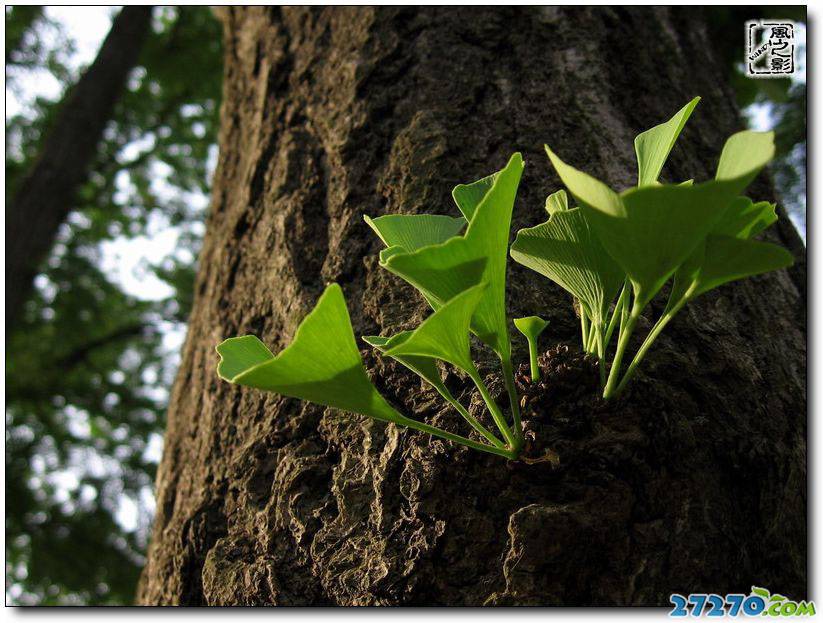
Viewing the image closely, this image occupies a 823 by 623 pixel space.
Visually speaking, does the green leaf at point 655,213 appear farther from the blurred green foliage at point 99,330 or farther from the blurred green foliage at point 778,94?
the blurred green foliage at point 99,330

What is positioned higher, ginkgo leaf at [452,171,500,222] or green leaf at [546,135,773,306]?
ginkgo leaf at [452,171,500,222]

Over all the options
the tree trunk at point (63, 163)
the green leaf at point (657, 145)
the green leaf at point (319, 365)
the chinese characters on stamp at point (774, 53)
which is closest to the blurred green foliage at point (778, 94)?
the chinese characters on stamp at point (774, 53)

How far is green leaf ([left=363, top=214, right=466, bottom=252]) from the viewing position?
1.84 feet

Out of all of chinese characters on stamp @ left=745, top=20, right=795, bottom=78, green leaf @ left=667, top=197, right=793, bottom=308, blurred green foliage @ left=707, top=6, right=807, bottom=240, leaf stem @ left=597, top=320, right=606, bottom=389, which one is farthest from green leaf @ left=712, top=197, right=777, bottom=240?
blurred green foliage @ left=707, top=6, right=807, bottom=240

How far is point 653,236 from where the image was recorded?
0.43 metres

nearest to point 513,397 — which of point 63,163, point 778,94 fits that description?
point 778,94

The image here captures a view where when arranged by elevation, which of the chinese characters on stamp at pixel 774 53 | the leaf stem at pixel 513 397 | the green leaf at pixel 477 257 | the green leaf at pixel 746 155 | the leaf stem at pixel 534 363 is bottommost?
the leaf stem at pixel 513 397

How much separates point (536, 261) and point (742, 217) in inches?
6.6

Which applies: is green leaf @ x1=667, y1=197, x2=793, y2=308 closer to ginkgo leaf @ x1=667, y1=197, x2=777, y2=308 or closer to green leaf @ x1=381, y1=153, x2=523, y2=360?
ginkgo leaf @ x1=667, y1=197, x2=777, y2=308

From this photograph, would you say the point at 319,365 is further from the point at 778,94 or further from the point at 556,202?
the point at 778,94

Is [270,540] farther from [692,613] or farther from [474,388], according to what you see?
[692,613]

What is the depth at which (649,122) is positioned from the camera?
3.10 feet

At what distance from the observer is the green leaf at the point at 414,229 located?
56 cm

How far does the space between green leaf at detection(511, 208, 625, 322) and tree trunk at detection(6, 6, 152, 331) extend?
292 cm
